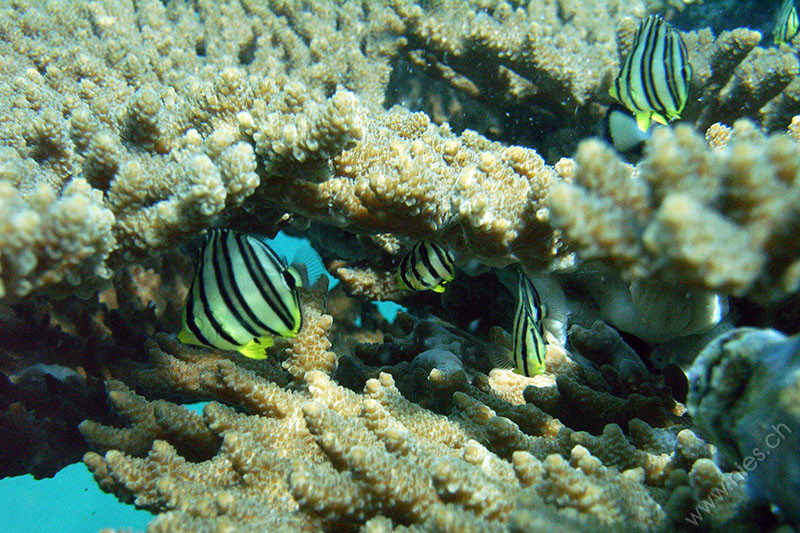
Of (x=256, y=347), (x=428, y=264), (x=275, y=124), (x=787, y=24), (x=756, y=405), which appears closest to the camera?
(x=756, y=405)

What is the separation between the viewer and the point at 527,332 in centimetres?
224

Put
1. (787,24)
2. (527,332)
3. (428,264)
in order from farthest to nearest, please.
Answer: (787,24) → (428,264) → (527,332)

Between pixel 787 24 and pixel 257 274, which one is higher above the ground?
pixel 787 24

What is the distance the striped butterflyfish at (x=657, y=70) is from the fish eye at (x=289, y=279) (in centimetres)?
203

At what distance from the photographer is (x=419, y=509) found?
4.89 ft

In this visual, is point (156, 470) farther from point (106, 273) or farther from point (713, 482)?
point (713, 482)

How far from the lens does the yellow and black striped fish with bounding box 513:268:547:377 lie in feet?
7.34

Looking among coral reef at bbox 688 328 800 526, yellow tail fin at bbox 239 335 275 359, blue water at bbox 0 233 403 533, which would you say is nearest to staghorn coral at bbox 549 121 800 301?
coral reef at bbox 688 328 800 526

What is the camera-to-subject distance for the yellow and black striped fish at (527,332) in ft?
7.34

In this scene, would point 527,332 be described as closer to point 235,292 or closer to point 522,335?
point 522,335

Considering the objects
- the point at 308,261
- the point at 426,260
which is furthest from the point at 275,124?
the point at 426,260

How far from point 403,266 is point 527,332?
820 mm

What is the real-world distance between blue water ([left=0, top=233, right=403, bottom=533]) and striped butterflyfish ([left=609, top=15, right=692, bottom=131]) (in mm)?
18864

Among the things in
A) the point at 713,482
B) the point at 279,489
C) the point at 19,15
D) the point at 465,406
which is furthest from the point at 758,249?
the point at 19,15
